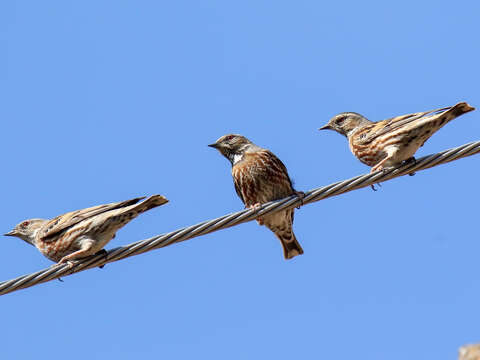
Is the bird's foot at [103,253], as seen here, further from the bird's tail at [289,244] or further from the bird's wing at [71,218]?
the bird's tail at [289,244]

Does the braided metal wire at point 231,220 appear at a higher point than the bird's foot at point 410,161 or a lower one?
lower

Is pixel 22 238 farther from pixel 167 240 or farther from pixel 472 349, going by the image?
pixel 472 349

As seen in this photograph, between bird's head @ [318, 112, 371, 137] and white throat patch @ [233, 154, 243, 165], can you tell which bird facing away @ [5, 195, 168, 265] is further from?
bird's head @ [318, 112, 371, 137]

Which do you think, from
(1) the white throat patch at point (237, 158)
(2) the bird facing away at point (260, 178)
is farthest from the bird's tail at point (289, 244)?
(1) the white throat patch at point (237, 158)

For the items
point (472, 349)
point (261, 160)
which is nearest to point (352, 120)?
point (261, 160)

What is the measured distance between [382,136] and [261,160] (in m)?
1.57

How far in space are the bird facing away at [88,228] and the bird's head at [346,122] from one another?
352 cm

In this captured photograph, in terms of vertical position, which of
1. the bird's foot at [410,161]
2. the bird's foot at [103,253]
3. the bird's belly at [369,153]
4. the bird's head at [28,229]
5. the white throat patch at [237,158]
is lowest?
the bird's foot at [103,253]

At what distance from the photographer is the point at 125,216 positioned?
35.9 feet

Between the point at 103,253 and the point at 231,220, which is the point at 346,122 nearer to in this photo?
the point at 231,220

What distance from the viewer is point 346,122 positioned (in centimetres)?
1333

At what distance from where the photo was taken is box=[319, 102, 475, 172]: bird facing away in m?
11.1

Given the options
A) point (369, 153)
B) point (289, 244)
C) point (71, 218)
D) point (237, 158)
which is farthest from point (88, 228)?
point (369, 153)

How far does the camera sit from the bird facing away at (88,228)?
10.9 m
